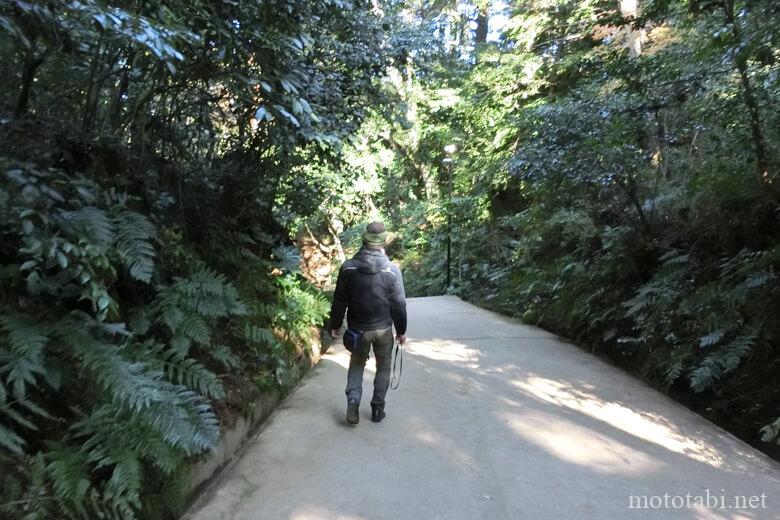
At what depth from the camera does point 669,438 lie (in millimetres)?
4711

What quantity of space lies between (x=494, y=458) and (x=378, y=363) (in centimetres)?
136

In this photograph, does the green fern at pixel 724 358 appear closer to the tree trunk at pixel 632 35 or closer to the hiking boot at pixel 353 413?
the hiking boot at pixel 353 413

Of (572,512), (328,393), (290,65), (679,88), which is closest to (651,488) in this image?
(572,512)

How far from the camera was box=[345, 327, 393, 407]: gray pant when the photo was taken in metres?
4.82

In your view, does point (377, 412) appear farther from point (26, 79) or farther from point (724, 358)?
point (26, 79)

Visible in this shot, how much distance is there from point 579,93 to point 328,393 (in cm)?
603

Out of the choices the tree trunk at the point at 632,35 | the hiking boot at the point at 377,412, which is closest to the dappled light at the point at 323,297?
the hiking boot at the point at 377,412

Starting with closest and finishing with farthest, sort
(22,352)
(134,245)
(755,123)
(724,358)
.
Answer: (22,352) < (134,245) < (724,358) < (755,123)

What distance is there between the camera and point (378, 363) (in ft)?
16.2

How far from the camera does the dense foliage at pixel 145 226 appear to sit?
8.68 feet

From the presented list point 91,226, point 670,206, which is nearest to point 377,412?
point 91,226

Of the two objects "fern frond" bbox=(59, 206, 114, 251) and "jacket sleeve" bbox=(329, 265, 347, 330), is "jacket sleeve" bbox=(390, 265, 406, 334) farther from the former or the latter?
"fern frond" bbox=(59, 206, 114, 251)

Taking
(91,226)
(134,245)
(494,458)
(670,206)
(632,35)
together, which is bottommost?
(494,458)

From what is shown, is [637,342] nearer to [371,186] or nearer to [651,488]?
[651,488]
